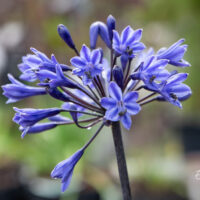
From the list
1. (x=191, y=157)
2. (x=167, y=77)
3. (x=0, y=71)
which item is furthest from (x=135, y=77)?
(x=0, y=71)

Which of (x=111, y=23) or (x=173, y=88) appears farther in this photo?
(x=111, y=23)

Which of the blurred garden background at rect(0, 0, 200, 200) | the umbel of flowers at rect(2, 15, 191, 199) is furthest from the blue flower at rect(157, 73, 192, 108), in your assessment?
the blurred garden background at rect(0, 0, 200, 200)

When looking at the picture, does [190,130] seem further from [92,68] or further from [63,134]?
[92,68]

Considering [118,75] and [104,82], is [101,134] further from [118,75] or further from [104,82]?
[118,75]

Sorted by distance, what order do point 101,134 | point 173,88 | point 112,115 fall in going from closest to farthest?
point 112,115, point 173,88, point 101,134

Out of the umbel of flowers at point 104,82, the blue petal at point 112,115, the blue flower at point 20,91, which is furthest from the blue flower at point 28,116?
the blue petal at point 112,115

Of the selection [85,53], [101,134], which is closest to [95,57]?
[85,53]
